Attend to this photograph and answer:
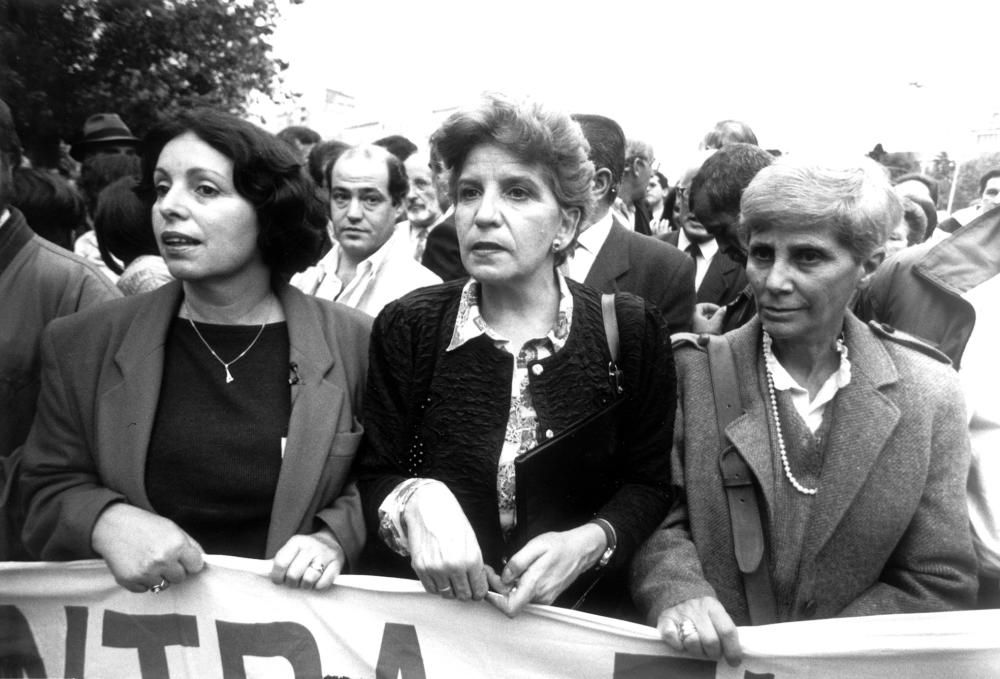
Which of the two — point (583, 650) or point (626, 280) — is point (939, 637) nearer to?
point (583, 650)

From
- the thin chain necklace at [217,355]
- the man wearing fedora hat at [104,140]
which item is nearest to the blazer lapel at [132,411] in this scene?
the thin chain necklace at [217,355]

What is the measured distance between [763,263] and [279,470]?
1.35 metres

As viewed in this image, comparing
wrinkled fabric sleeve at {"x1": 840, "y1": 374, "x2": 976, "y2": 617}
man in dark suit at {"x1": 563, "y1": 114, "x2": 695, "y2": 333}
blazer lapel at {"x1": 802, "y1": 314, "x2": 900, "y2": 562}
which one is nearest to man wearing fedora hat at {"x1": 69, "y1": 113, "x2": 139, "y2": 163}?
man in dark suit at {"x1": 563, "y1": 114, "x2": 695, "y2": 333}

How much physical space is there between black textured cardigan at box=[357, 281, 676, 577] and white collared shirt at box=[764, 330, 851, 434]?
28cm

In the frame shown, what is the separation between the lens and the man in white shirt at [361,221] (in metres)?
4.73

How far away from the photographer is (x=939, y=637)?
7.58 ft

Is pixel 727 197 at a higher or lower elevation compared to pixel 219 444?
higher

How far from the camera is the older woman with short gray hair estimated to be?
7.97 ft

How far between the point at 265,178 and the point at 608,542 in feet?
4.47

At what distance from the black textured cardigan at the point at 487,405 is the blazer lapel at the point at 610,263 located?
1384 millimetres

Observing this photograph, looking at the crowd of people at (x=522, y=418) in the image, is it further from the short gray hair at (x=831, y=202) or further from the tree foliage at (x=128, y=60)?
the tree foliage at (x=128, y=60)

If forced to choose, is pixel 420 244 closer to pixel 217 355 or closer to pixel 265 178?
pixel 265 178

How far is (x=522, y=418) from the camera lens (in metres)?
2.47

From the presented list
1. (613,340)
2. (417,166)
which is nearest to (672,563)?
(613,340)
